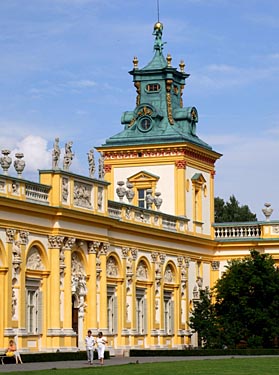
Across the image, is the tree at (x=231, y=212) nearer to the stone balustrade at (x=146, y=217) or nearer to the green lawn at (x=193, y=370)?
the stone balustrade at (x=146, y=217)

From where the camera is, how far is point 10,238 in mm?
45844

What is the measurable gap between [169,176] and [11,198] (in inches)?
833

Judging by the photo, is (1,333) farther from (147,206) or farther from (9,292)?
(147,206)

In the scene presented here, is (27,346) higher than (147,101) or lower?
lower

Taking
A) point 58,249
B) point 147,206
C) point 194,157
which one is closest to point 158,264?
point 147,206

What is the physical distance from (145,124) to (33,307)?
65.3ft

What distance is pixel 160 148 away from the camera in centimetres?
6512

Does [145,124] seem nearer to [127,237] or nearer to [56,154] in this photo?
[127,237]

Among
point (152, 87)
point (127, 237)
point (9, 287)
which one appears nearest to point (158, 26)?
point (152, 87)

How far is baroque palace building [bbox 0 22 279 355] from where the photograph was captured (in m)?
47.1

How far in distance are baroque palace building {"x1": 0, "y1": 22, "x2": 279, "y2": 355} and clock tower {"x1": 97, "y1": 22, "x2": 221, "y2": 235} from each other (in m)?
0.06

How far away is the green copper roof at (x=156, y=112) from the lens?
6569cm

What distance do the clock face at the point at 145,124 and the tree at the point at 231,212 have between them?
39561 millimetres

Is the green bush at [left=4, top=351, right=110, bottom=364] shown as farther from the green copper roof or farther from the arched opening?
the green copper roof
